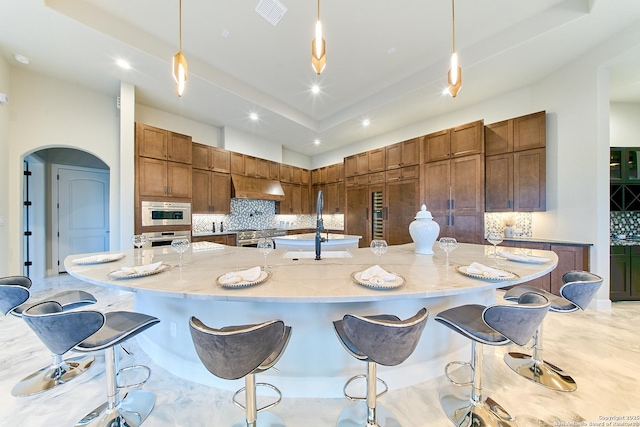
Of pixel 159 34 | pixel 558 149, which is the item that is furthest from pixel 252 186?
pixel 558 149

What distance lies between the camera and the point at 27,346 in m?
2.26

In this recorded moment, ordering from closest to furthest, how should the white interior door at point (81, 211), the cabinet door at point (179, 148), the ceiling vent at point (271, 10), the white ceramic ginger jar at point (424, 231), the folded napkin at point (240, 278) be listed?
the folded napkin at point (240, 278), the white ceramic ginger jar at point (424, 231), the ceiling vent at point (271, 10), the cabinet door at point (179, 148), the white interior door at point (81, 211)

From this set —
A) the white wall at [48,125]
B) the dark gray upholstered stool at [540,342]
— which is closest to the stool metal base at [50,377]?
the white wall at [48,125]

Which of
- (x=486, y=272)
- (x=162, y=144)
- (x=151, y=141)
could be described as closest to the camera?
(x=486, y=272)

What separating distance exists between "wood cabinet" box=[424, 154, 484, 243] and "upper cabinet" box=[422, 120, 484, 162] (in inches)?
4.2

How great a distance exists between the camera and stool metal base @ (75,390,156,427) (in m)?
1.37

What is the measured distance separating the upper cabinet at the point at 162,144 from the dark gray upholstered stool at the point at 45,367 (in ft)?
8.70

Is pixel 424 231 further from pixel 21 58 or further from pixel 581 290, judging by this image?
pixel 21 58

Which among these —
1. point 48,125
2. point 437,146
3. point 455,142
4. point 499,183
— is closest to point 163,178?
point 48,125

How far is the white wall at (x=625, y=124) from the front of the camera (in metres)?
3.75

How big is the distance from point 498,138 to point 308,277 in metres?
4.21

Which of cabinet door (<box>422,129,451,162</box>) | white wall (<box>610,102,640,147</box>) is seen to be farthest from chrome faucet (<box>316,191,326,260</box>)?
white wall (<box>610,102,640,147</box>)

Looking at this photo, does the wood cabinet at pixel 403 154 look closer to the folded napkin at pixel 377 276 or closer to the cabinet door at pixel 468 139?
the cabinet door at pixel 468 139

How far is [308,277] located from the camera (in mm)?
1415
